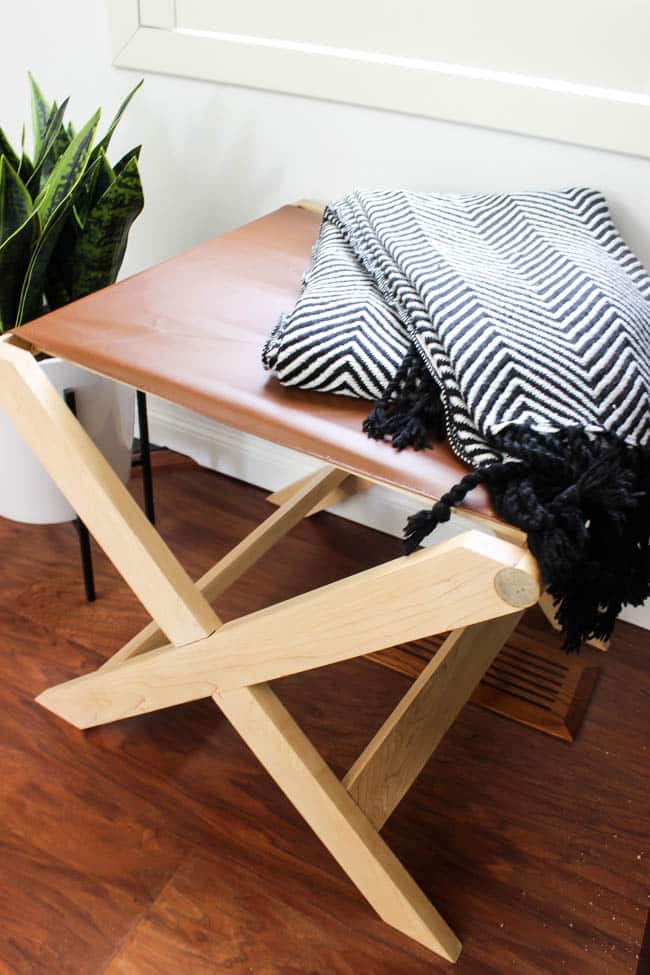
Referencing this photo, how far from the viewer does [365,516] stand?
5.03 ft

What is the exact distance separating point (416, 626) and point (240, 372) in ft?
1.03

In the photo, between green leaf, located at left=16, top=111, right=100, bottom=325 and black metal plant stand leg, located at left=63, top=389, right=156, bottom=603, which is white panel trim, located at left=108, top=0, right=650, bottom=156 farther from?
black metal plant stand leg, located at left=63, top=389, right=156, bottom=603

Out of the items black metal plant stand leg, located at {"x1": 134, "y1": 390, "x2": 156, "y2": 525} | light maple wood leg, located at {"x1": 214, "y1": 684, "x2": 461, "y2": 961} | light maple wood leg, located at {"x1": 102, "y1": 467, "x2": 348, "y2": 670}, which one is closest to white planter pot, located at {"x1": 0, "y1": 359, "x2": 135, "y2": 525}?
black metal plant stand leg, located at {"x1": 134, "y1": 390, "x2": 156, "y2": 525}

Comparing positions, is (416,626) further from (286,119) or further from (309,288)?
(286,119)

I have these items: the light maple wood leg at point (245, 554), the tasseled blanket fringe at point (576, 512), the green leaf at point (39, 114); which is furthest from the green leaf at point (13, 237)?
the tasseled blanket fringe at point (576, 512)

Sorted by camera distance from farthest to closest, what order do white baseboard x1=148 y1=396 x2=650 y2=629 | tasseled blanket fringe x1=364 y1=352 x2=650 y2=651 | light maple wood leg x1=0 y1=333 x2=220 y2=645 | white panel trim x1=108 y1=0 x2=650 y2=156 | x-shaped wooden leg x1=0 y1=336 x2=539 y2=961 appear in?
1. white baseboard x1=148 y1=396 x2=650 y2=629
2. white panel trim x1=108 y1=0 x2=650 y2=156
3. light maple wood leg x1=0 y1=333 x2=220 y2=645
4. x-shaped wooden leg x1=0 y1=336 x2=539 y2=961
5. tasseled blanket fringe x1=364 y1=352 x2=650 y2=651

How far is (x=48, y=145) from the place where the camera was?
3.88ft

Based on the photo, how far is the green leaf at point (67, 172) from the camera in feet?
3.59

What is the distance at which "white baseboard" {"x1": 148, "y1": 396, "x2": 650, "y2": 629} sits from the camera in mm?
1494

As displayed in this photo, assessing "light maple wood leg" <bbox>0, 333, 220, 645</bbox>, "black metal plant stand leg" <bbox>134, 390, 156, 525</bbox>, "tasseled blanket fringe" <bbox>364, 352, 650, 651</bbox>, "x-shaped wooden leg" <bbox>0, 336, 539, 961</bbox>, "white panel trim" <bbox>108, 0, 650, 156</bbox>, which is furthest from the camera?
"black metal plant stand leg" <bbox>134, 390, 156, 525</bbox>

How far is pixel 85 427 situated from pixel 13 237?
28cm

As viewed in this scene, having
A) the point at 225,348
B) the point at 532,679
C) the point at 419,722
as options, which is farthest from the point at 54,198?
the point at 532,679

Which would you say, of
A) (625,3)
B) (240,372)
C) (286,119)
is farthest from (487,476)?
(286,119)

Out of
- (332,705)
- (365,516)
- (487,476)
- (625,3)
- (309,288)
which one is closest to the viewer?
(487,476)
